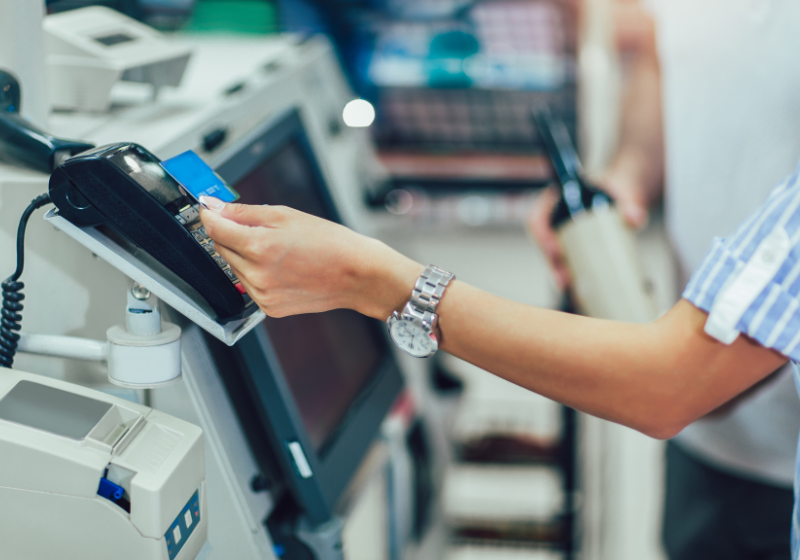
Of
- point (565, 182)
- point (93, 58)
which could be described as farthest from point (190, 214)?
point (565, 182)

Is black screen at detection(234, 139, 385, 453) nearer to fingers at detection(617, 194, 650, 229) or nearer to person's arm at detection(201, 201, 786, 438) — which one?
person's arm at detection(201, 201, 786, 438)

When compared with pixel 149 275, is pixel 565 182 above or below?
below

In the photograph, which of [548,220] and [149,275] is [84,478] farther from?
[548,220]

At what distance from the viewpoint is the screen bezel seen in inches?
30.3

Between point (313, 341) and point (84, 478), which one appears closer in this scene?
point (84, 478)

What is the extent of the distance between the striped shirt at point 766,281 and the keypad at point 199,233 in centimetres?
47

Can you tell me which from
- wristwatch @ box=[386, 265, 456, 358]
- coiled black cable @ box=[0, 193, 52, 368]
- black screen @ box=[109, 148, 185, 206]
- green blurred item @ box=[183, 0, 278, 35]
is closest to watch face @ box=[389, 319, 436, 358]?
wristwatch @ box=[386, 265, 456, 358]

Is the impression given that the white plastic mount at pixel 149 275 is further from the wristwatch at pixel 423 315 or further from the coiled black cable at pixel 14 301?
the wristwatch at pixel 423 315

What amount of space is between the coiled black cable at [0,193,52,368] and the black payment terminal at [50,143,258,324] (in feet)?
0.17

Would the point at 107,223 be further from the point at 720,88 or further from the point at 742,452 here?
the point at 742,452

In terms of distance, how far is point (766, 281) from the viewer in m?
0.62

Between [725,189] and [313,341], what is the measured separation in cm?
83

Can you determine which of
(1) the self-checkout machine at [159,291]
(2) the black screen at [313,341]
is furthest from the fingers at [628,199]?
(1) the self-checkout machine at [159,291]

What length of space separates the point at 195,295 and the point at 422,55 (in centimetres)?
169
